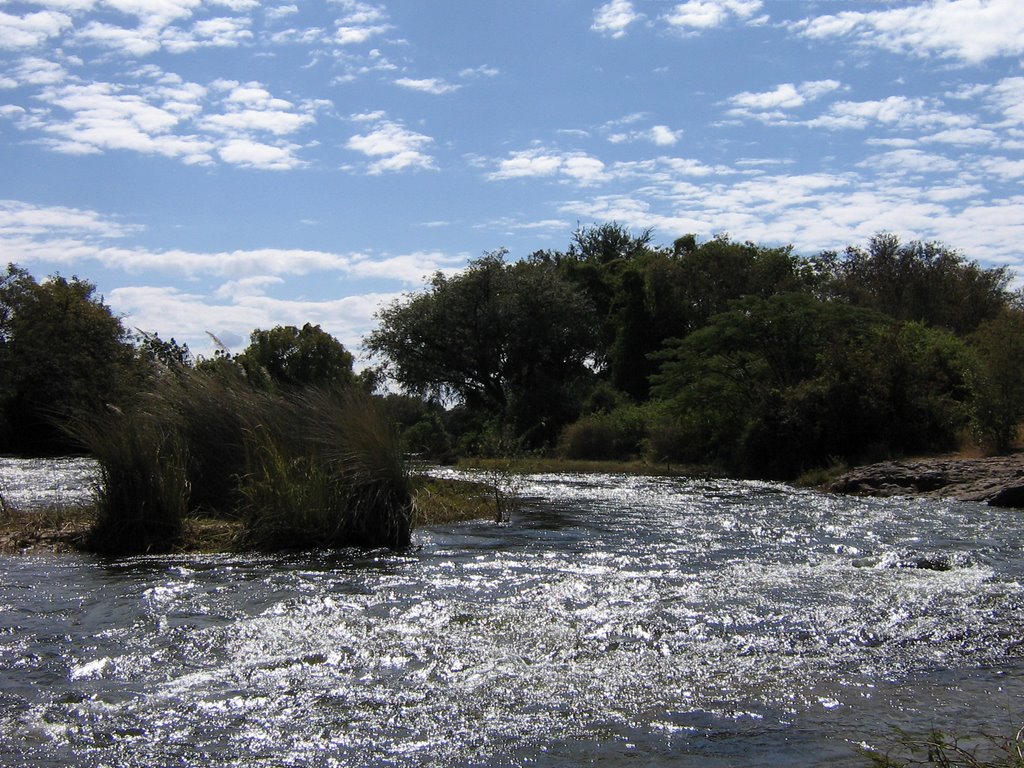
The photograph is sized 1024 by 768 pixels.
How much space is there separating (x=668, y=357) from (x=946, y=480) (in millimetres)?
15788

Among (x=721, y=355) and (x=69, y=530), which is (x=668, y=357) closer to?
(x=721, y=355)

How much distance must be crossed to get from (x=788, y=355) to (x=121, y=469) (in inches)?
1083

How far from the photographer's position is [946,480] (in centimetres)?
2423

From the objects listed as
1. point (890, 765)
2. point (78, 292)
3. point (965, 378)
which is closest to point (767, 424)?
point (965, 378)

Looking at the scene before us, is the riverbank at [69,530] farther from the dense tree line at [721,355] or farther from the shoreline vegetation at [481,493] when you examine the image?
the dense tree line at [721,355]

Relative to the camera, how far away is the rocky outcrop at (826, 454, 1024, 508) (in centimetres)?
2153

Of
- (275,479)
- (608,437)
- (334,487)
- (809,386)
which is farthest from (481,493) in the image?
(608,437)

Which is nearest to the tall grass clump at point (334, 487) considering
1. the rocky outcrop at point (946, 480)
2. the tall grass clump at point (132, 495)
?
the tall grass clump at point (132, 495)

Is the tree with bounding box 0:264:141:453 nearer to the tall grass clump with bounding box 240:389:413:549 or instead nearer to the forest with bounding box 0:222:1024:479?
the forest with bounding box 0:222:1024:479

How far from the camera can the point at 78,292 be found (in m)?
54.6

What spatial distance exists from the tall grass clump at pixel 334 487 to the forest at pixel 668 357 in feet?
10.2

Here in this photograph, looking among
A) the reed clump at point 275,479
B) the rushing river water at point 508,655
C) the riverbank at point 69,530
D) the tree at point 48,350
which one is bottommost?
the rushing river water at point 508,655

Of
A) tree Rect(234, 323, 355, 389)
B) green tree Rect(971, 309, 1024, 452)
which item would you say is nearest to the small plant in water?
green tree Rect(971, 309, 1024, 452)

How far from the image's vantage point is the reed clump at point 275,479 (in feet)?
43.3
